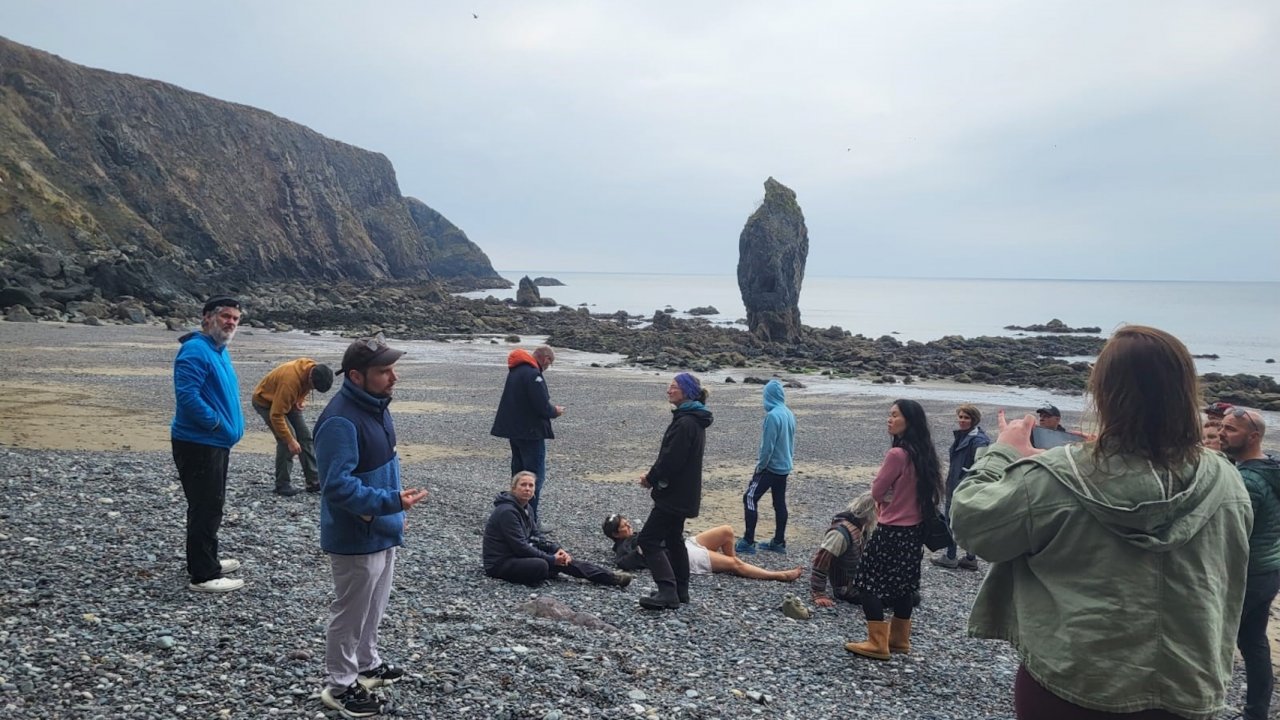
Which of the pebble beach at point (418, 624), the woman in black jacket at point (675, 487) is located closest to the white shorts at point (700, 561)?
the pebble beach at point (418, 624)

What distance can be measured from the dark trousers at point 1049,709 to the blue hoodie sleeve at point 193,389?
5.46 meters

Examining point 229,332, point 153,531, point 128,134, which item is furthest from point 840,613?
point 128,134

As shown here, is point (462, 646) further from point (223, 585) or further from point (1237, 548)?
point (1237, 548)

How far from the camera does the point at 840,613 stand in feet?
26.2

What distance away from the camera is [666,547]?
Answer: 299 inches

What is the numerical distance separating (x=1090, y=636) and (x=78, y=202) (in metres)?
80.1

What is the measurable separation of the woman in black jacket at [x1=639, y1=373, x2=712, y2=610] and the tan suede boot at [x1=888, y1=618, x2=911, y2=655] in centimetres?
189

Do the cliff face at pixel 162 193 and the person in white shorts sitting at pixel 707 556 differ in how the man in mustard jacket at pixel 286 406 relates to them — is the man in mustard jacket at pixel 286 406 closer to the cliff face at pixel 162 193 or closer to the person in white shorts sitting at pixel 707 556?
the person in white shorts sitting at pixel 707 556

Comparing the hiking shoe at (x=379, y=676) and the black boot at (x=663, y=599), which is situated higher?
the hiking shoe at (x=379, y=676)

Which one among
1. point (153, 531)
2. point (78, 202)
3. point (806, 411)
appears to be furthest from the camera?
point (78, 202)

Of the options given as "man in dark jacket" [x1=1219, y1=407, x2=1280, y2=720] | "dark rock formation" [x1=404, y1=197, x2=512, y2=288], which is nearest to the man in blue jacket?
"man in dark jacket" [x1=1219, y1=407, x2=1280, y2=720]

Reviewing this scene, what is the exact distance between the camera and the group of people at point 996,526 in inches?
99.7

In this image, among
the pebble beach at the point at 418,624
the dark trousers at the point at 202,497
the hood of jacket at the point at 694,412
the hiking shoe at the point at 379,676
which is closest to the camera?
the hiking shoe at the point at 379,676

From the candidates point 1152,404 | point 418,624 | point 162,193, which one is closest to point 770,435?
point 418,624
